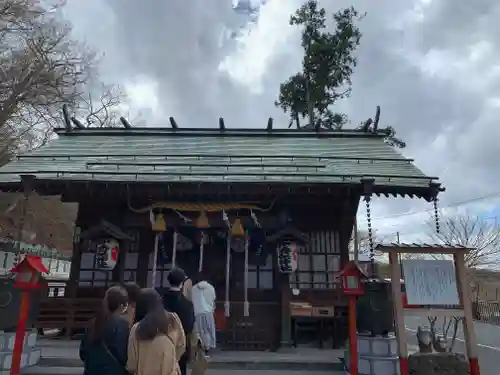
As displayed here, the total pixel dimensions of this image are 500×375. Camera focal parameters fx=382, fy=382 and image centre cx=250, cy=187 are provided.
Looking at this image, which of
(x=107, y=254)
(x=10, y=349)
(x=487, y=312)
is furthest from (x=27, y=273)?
(x=487, y=312)

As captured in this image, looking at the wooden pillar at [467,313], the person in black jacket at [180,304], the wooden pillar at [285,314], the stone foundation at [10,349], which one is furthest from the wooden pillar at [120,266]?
the wooden pillar at [467,313]

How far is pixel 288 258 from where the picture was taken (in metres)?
8.86

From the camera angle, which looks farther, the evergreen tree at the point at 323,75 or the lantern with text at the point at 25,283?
the evergreen tree at the point at 323,75

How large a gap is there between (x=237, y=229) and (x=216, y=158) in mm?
2302

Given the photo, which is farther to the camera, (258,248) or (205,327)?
(258,248)

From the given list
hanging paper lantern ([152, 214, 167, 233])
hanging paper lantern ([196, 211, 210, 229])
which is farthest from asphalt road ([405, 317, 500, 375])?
hanging paper lantern ([152, 214, 167, 233])

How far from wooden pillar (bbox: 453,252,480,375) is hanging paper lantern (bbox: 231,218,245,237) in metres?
4.42

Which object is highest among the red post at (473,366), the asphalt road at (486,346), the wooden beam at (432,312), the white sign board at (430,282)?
the white sign board at (430,282)

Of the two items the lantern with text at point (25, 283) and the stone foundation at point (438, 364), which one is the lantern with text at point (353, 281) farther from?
the lantern with text at point (25, 283)

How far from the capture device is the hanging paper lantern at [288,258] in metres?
8.84

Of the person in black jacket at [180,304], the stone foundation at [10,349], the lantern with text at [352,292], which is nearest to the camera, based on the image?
the person in black jacket at [180,304]

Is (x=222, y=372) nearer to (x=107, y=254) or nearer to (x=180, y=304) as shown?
(x=180, y=304)

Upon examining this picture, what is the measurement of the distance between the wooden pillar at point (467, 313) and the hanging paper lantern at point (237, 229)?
4416 mm

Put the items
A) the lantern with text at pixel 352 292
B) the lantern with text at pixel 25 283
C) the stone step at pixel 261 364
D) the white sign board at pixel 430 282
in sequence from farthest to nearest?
the stone step at pixel 261 364 < the lantern with text at pixel 25 283 < the lantern with text at pixel 352 292 < the white sign board at pixel 430 282
